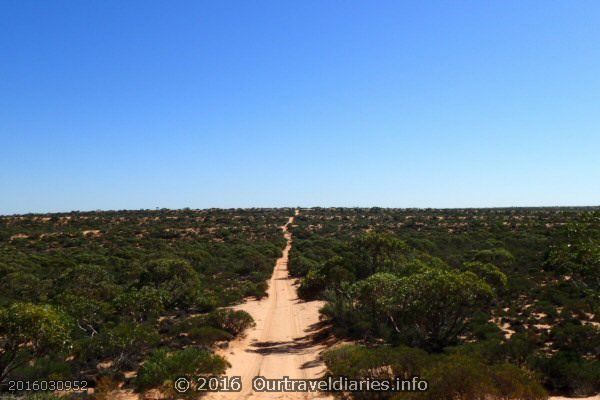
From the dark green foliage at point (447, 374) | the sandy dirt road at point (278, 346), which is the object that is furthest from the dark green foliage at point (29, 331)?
the dark green foliage at point (447, 374)

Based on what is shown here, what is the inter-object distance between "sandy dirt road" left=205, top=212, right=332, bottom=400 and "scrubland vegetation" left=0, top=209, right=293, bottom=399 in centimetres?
117

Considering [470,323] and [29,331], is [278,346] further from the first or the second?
[29,331]

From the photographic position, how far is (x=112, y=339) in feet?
52.6

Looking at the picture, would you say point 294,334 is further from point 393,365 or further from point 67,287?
point 67,287

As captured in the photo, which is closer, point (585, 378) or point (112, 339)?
point (585, 378)

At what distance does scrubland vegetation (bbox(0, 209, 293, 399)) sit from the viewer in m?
13.8

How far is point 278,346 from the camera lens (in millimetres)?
20953

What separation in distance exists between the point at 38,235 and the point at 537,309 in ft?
232

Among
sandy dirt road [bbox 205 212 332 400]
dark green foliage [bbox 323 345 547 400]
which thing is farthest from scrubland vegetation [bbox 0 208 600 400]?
sandy dirt road [bbox 205 212 332 400]

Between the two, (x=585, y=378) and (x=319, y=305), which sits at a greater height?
(x=585, y=378)

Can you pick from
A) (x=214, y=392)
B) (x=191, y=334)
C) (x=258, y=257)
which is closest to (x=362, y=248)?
(x=191, y=334)

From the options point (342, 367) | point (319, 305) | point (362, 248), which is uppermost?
point (362, 248)

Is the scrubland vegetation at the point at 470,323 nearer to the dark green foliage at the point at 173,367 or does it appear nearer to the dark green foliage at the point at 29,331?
the dark green foliage at the point at 173,367

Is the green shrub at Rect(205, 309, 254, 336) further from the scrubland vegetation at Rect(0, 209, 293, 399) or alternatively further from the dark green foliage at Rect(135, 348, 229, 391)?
the dark green foliage at Rect(135, 348, 229, 391)
